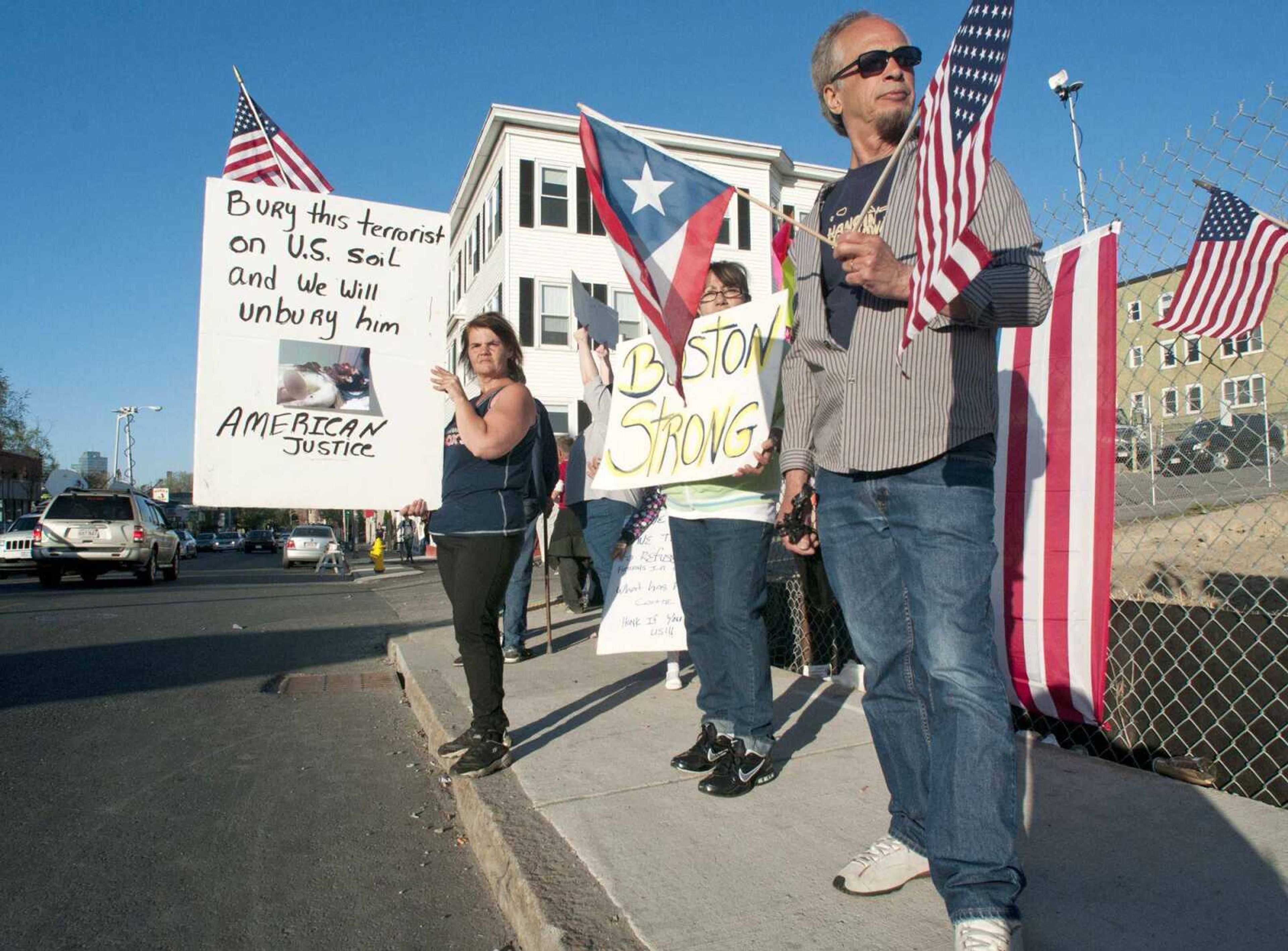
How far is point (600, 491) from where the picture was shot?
17.6 feet

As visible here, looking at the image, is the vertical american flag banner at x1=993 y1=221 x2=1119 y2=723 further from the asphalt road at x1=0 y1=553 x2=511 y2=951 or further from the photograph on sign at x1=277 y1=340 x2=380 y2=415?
the photograph on sign at x1=277 y1=340 x2=380 y2=415

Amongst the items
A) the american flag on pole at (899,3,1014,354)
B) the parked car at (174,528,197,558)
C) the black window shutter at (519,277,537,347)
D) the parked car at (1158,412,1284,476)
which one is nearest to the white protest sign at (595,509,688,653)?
the parked car at (1158,412,1284,476)

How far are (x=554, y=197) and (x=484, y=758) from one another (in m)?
23.0

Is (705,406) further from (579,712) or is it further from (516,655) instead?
(516,655)

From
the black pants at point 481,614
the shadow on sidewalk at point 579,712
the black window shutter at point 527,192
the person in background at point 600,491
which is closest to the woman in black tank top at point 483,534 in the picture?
the black pants at point 481,614

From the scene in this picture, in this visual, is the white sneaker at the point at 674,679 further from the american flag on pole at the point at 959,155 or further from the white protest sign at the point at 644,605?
the american flag on pole at the point at 959,155

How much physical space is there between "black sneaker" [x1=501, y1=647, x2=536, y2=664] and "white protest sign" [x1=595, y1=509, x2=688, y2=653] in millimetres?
1000

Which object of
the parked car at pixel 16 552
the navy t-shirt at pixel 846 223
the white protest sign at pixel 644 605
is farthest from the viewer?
the parked car at pixel 16 552

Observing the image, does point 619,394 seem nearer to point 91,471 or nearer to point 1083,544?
point 1083,544

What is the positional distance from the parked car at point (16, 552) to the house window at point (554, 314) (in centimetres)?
1268

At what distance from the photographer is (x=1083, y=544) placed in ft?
11.1

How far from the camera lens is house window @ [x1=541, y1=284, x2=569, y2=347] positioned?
24.3 metres

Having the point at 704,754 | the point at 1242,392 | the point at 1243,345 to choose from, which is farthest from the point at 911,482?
the point at 1243,345

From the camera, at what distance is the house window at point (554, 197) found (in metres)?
24.5
